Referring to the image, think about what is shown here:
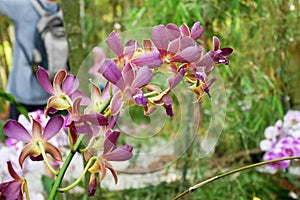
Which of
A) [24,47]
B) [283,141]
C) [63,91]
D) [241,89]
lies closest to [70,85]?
[63,91]

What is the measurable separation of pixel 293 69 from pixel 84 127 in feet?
7.34

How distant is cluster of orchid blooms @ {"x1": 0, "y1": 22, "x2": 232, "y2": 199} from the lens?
1.18 ft

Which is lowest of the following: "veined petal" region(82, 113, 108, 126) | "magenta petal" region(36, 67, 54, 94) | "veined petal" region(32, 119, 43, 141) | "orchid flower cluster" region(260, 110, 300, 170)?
"orchid flower cluster" region(260, 110, 300, 170)

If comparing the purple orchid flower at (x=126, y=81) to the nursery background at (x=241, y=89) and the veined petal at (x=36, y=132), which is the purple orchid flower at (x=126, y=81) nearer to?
the veined petal at (x=36, y=132)

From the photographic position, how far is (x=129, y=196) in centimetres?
185

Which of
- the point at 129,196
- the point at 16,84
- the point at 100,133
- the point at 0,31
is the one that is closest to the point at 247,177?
the point at 129,196

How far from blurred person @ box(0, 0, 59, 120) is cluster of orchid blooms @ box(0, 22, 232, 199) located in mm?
1947

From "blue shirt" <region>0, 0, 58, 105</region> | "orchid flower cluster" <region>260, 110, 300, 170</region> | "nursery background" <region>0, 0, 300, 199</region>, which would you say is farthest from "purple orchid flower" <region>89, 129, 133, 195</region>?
"blue shirt" <region>0, 0, 58, 105</region>

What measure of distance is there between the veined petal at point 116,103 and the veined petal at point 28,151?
7 centimetres

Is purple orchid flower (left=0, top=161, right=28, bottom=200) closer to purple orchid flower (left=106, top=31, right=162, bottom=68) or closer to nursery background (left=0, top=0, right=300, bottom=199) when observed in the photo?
purple orchid flower (left=106, top=31, right=162, bottom=68)

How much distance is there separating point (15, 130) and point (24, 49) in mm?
2056

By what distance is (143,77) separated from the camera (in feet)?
1.16

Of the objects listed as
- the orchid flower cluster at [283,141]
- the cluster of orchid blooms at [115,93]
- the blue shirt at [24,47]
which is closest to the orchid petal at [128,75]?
the cluster of orchid blooms at [115,93]

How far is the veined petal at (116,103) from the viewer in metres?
0.36
